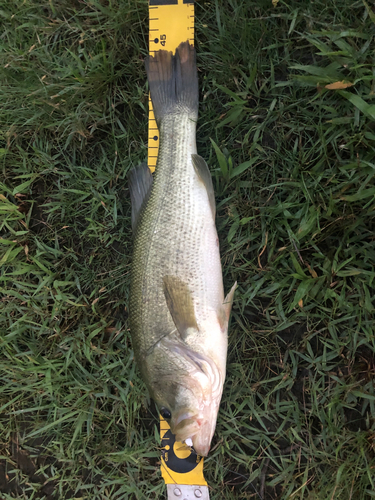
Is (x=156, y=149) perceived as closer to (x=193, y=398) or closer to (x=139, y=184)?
(x=139, y=184)

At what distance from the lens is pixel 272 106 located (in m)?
2.17

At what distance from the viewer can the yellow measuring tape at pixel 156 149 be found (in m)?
2.12

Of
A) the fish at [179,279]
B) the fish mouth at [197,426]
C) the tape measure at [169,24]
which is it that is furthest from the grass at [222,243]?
the fish mouth at [197,426]

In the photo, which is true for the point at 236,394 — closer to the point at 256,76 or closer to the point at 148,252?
the point at 148,252

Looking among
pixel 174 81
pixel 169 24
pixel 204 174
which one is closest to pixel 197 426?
pixel 204 174

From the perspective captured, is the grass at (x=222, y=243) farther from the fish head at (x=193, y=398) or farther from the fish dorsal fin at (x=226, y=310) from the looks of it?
the fish head at (x=193, y=398)

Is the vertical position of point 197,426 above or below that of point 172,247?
below

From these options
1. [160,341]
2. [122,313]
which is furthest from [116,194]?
[160,341]

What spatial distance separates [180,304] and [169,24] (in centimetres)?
207

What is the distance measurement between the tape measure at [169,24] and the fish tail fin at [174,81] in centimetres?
16

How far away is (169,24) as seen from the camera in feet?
7.76

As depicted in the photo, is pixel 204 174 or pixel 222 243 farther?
pixel 222 243

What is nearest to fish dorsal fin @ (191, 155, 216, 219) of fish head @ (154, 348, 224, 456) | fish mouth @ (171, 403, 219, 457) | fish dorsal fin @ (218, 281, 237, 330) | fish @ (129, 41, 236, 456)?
fish @ (129, 41, 236, 456)

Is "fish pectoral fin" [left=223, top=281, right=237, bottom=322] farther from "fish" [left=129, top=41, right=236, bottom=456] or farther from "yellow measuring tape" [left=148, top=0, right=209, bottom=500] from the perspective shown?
"yellow measuring tape" [left=148, top=0, right=209, bottom=500]
